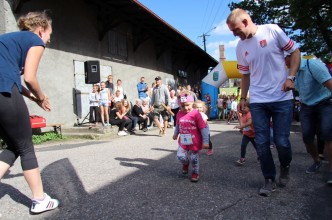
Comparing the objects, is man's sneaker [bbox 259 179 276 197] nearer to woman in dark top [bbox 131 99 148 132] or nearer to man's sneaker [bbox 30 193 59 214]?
man's sneaker [bbox 30 193 59 214]

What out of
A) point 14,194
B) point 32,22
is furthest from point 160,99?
point 32,22

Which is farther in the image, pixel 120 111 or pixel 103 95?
pixel 120 111

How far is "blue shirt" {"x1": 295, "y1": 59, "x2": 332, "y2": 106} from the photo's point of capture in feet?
13.9

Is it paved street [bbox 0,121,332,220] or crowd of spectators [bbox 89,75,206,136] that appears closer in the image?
paved street [bbox 0,121,332,220]

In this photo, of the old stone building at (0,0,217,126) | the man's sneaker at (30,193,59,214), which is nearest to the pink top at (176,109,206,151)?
the man's sneaker at (30,193,59,214)

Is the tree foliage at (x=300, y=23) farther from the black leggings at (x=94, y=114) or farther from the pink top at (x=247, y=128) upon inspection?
the pink top at (x=247, y=128)

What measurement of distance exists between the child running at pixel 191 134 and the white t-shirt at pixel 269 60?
0.91m

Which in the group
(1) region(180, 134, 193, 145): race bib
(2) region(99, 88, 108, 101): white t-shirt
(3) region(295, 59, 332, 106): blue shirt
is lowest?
(1) region(180, 134, 193, 145): race bib

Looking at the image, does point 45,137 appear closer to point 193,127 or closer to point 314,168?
point 193,127

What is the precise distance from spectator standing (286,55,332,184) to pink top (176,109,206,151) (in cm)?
142

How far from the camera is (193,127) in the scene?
443 cm

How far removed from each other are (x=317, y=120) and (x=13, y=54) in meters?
3.76

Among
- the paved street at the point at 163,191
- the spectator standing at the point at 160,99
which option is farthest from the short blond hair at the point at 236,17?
the spectator standing at the point at 160,99

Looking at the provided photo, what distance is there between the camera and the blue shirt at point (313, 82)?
13.9ft
